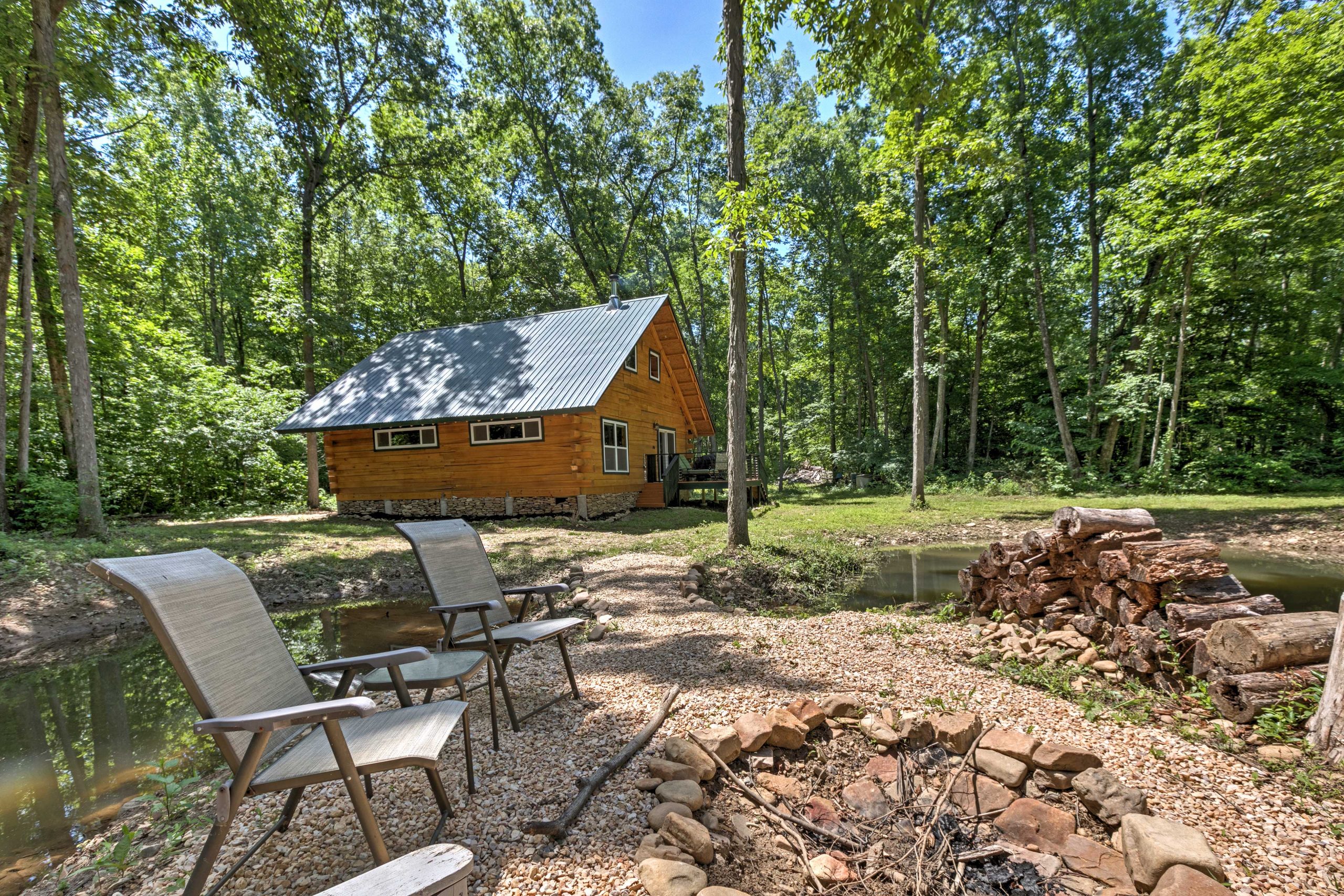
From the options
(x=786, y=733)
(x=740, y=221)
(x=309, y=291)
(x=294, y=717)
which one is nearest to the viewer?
Result: (x=294, y=717)

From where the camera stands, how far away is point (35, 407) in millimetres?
12273

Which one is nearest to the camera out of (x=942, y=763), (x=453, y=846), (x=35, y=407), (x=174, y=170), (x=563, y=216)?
(x=453, y=846)

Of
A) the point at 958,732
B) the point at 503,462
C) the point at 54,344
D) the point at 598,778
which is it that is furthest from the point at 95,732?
the point at 54,344

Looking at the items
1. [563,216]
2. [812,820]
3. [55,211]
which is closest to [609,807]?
[812,820]

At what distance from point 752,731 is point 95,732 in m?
4.56

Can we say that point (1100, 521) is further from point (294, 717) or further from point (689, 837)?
point (294, 717)

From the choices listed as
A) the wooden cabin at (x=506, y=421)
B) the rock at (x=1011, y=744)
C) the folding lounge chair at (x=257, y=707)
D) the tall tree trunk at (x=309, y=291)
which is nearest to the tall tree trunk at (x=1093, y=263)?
the wooden cabin at (x=506, y=421)

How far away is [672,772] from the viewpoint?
229 centimetres

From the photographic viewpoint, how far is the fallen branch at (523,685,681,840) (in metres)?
1.94

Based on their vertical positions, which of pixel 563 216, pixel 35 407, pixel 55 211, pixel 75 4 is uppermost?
pixel 563 216

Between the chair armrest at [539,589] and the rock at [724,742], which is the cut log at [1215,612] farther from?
the chair armrest at [539,589]

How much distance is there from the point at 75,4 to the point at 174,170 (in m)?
13.8

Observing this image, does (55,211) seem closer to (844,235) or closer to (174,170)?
(174,170)

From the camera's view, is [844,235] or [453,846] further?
[844,235]
